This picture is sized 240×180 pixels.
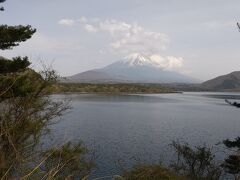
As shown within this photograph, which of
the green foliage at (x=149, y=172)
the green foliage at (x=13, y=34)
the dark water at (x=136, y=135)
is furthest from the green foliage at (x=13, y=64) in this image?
the dark water at (x=136, y=135)

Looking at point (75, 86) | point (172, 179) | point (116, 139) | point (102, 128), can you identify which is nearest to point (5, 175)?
point (172, 179)

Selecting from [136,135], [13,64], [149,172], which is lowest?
[136,135]

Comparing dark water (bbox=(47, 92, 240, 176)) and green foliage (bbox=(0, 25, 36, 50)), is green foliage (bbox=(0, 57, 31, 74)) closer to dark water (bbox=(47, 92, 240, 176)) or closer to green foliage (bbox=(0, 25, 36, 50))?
green foliage (bbox=(0, 25, 36, 50))

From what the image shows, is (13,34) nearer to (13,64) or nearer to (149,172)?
(13,64)

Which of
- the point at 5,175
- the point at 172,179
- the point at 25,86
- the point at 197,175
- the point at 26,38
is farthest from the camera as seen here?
the point at 197,175

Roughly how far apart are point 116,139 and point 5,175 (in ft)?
146

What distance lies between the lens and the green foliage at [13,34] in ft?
54.5

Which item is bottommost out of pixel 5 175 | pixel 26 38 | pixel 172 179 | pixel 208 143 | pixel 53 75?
pixel 208 143

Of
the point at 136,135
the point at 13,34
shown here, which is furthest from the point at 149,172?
the point at 136,135

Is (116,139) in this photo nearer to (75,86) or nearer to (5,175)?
(5,175)

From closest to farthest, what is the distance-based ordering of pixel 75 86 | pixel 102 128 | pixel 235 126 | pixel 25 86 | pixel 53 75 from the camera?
pixel 25 86 → pixel 53 75 → pixel 102 128 → pixel 235 126 → pixel 75 86

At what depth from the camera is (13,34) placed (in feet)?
55.6

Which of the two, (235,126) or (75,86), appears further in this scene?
(75,86)

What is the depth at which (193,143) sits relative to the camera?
151 ft
